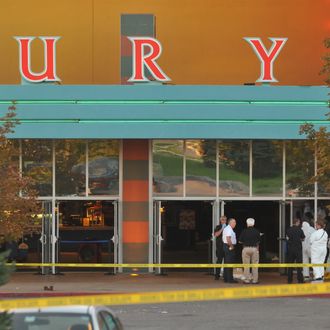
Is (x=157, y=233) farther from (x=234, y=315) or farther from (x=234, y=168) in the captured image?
(x=234, y=315)

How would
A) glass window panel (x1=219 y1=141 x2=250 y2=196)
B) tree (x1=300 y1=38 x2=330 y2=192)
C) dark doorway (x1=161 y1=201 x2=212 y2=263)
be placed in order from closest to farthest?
tree (x1=300 y1=38 x2=330 y2=192) < glass window panel (x1=219 y1=141 x2=250 y2=196) < dark doorway (x1=161 y1=201 x2=212 y2=263)

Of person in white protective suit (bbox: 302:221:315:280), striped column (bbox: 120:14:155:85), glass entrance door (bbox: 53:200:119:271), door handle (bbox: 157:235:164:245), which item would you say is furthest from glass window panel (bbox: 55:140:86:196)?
person in white protective suit (bbox: 302:221:315:280)

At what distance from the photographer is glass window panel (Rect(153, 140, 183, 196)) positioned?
2339 cm

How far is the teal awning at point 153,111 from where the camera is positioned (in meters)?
21.8

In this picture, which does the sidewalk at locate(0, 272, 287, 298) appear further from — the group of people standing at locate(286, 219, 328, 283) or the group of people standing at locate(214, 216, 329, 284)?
the group of people standing at locate(286, 219, 328, 283)

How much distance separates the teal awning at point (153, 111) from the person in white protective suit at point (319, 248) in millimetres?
3157

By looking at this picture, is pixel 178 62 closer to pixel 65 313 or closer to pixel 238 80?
pixel 238 80

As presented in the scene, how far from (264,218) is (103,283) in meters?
6.15

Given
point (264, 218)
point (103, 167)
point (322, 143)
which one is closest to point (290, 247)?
point (322, 143)

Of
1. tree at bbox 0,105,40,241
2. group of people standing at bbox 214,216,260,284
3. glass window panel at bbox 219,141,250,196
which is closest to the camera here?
tree at bbox 0,105,40,241

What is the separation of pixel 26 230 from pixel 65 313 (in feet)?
40.3

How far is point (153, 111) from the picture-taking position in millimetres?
21812

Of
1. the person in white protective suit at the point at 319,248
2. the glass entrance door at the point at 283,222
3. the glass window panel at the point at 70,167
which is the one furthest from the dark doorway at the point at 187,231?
the person in white protective suit at the point at 319,248

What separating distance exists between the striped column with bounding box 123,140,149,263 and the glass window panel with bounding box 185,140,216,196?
124 cm
